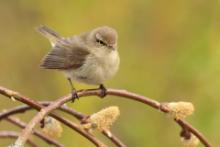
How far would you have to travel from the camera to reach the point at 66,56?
4227mm

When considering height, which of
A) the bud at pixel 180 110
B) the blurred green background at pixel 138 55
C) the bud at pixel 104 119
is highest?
the blurred green background at pixel 138 55

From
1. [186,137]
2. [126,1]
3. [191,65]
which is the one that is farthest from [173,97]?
[186,137]

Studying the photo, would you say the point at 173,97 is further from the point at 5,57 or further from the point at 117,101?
the point at 5,57

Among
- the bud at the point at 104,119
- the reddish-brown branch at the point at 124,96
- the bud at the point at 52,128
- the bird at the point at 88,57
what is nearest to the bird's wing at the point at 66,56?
the bird at the point at 88,57

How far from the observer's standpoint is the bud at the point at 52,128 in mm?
2471

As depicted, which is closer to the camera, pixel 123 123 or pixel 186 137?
pixel 186 137

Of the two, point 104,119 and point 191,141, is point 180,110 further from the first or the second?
point 104,119

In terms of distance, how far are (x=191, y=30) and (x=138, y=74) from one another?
0.46 meters

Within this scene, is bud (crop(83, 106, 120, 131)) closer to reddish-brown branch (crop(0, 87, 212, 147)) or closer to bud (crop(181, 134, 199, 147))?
reddish-brown branch (crop(0, 87, 212, 147))

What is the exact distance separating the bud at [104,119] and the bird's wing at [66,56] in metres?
1.64

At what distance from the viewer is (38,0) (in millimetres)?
5215

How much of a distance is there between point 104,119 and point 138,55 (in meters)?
2.75

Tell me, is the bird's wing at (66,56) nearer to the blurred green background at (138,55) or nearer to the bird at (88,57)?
the bird at (88,57)

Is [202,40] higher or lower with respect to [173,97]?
higher
